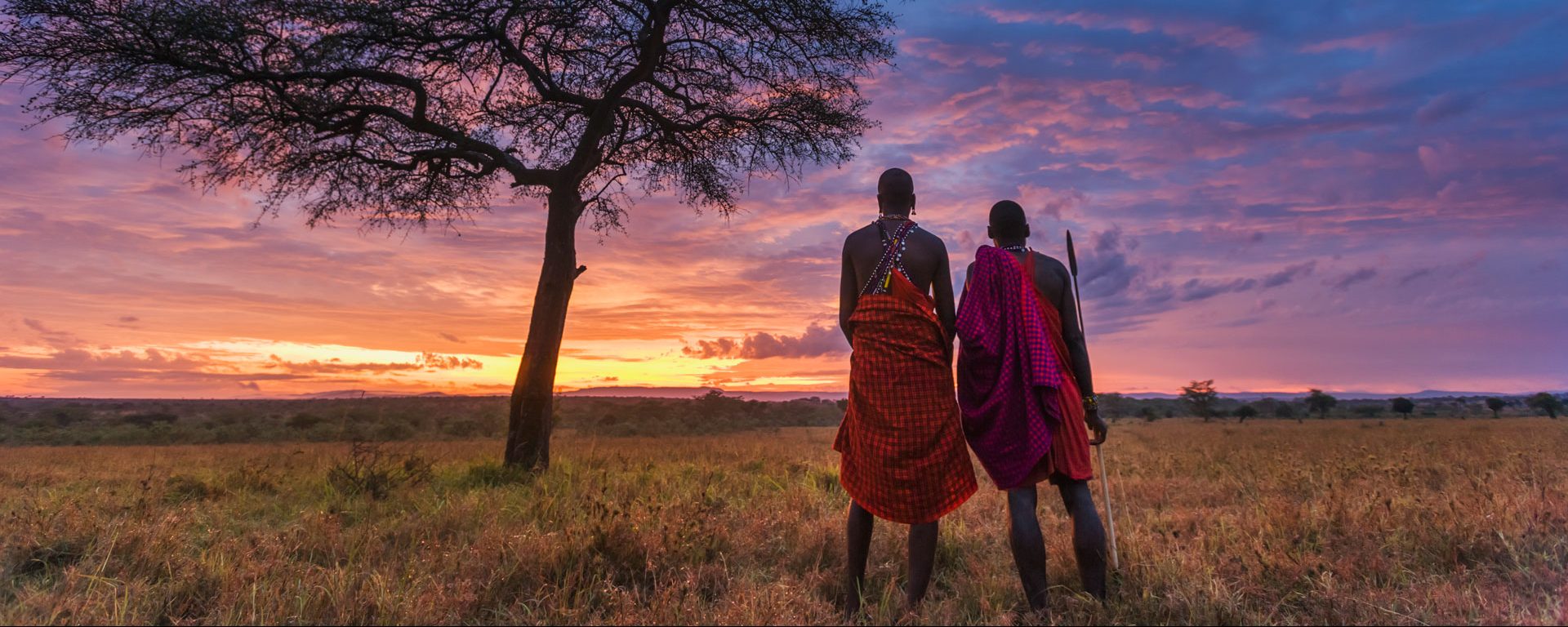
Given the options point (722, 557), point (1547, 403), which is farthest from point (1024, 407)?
point (1547, 403)

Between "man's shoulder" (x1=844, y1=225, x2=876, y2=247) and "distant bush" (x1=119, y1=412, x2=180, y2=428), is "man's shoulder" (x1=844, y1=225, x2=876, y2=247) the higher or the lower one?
the higher one

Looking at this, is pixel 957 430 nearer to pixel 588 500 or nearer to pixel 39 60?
pixel 588 500

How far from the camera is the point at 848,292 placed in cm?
395

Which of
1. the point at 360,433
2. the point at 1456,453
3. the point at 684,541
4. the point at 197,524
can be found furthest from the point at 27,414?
the point at 1456,453

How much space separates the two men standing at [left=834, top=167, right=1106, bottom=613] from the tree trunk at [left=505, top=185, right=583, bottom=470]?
21.7 feet

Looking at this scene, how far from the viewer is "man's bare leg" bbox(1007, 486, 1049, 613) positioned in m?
3.65

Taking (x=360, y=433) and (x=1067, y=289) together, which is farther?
(x=360, y=433)

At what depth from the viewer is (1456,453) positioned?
34.9 ft

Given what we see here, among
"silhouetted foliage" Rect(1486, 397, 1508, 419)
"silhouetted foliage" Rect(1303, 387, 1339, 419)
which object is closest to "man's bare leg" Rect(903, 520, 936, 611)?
"silhouetted foliage" Rect(1303, 387, 1339, 419)

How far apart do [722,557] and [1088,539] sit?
6.74 feet

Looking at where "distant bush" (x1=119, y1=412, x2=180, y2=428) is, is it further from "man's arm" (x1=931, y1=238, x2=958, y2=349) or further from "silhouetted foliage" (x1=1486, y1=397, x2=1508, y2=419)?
"silhouetted foliage" (x1=1486, y1=397, x2=1508, y2=419)

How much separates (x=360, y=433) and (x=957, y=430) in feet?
95.2

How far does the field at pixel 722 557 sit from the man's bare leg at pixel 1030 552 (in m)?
0.14

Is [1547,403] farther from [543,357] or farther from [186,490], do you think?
[186,490]
